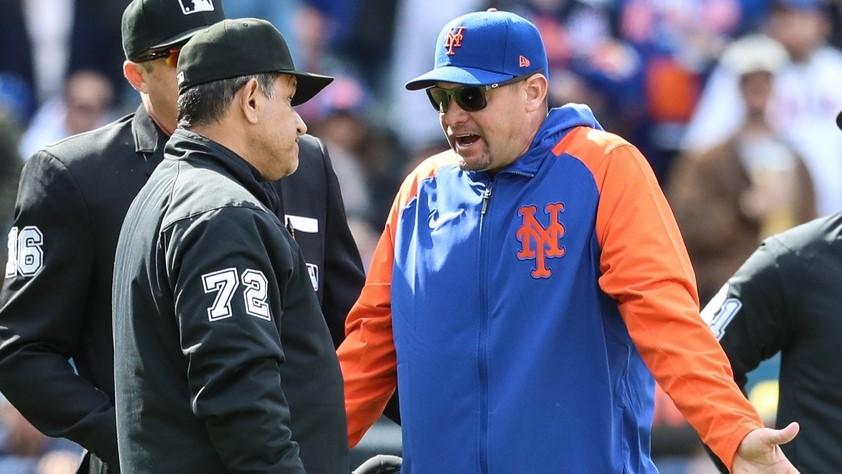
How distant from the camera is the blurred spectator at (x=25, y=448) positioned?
6543mm

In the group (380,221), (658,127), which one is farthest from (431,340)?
(658,127)

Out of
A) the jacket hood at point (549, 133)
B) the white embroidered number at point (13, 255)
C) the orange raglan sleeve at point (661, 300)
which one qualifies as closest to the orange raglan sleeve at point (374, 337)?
the jacket hood at point (549, 133)

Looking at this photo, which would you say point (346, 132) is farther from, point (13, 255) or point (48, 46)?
point (13, 255)

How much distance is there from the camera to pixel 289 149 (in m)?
3.71

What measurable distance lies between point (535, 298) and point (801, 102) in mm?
6946

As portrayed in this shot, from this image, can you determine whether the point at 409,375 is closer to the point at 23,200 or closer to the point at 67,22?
the point at 23,200

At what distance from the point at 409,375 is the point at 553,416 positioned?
42 centimetres

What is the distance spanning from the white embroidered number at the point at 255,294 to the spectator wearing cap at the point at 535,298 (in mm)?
771

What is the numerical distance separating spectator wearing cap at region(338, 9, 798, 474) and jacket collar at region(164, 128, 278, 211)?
2.11 ft

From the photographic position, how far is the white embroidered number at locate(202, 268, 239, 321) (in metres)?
3.32

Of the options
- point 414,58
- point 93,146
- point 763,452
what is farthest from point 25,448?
point 414,58

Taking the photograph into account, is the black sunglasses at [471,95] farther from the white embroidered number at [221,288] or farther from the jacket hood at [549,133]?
the white embroidered number at [221,288]

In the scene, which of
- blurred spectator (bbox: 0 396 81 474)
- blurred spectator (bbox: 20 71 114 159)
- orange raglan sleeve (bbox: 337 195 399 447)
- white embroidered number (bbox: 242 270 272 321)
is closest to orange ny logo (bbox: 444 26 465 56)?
orange raglan sleeve (bbox: 337 195 399 447)

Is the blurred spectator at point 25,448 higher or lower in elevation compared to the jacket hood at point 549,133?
lower
